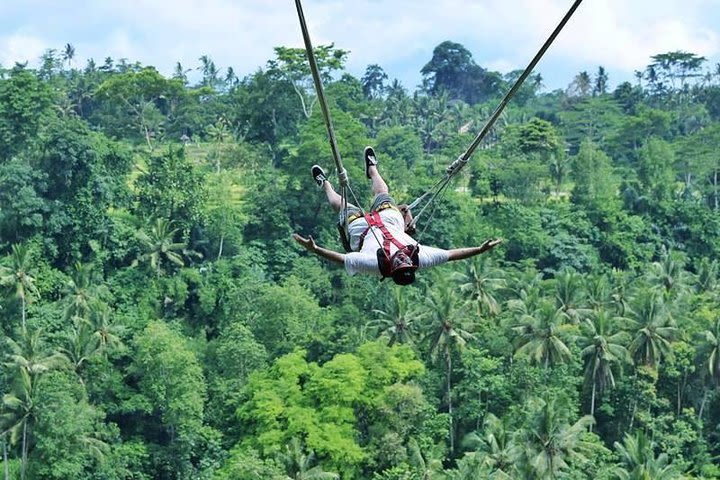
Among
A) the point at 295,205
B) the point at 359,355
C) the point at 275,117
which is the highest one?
the point at 275,117

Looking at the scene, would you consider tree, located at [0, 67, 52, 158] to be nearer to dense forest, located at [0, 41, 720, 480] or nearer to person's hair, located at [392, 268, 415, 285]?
dense forest, located at [0, 41, 720, 480]

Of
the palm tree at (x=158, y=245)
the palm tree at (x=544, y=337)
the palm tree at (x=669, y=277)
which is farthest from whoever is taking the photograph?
the palm tree at (x=669, y=277)

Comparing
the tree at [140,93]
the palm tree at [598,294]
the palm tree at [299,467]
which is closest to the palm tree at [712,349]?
the palm tree at [598,294]

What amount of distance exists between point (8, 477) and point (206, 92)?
36346 millimetres

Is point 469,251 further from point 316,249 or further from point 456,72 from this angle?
point 456,72

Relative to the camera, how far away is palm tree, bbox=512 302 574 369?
40.5 m

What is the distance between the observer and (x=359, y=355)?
40469 mm

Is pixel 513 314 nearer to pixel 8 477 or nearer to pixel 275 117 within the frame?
pixel 8 477

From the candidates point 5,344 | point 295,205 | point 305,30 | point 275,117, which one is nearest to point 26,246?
point 5,344

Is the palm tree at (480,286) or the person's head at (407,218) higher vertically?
the person's head at (407,218)

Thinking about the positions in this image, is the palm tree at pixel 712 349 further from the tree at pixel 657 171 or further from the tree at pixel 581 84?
the tree at pixel 581 84

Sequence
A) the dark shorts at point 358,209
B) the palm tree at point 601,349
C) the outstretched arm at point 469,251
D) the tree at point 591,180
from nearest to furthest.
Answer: the outstretched arm at point 469,251, the dark shorts at point 358,209, the palm tree at point 601,349, the tree at point 591,180

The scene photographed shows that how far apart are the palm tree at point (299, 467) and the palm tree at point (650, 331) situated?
11792 millimetres

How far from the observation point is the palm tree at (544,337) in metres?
40.5
